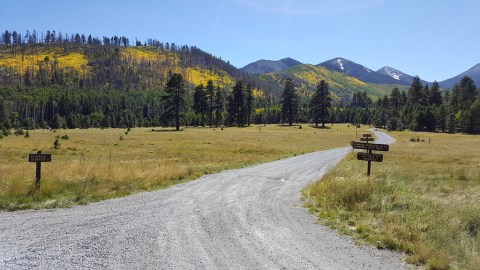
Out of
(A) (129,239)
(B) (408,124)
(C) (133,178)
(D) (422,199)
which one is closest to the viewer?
(A) (129,239)

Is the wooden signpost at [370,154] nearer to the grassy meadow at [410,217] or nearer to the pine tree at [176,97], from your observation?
the grassy meadow at [410,217]

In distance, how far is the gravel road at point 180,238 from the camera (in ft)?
23.8

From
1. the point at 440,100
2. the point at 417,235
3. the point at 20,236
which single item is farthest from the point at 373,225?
the point at 440,100

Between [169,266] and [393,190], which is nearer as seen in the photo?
[169,266]

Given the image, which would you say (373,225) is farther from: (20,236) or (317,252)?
(20,236)

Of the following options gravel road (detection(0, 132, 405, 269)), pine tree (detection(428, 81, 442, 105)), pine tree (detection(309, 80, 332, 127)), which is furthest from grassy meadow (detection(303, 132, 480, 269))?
pine tree (detection(428, 81, 442, 105))

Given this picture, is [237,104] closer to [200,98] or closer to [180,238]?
[200,98]

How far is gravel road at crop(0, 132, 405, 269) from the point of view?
724cm

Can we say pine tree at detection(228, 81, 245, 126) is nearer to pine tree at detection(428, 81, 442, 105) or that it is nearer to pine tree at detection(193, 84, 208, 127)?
pine tree at detection(193, 84, 208, 127)

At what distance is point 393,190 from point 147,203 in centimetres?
935

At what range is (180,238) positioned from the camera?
28.5ft

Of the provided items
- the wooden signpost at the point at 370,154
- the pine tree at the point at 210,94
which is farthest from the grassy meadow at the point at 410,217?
the pine tree at the point at 210,94

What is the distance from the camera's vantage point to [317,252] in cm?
798

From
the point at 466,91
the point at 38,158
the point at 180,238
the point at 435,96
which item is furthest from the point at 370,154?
the point at 435,96
